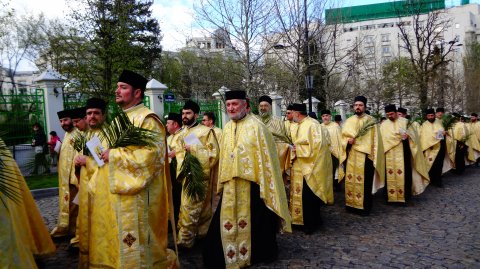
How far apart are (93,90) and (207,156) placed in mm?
11162

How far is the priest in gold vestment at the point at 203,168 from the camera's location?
562cm

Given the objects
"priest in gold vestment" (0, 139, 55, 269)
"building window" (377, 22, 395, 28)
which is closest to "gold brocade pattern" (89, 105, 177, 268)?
"priest in gold vestment" (0, 139, 55, 269)

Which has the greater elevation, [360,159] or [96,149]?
[96,149]

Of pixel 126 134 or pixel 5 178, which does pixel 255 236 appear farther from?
pixel 5 178

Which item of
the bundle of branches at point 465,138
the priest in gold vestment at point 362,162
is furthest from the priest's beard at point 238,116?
the bundle of branches at point 465,138

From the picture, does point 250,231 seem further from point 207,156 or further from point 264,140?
point 207,156

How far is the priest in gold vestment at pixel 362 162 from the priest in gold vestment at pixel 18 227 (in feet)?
17.7

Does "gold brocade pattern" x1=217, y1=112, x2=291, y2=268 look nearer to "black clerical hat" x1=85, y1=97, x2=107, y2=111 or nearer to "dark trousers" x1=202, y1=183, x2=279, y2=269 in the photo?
"dark trousers" x1=202, y1=183, x2=279, y2=269

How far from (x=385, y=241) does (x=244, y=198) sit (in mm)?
2433

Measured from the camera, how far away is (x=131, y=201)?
3635 millimetres

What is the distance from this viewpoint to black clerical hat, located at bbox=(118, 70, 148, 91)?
12.7 ft

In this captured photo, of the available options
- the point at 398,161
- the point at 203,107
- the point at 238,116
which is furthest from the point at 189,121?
the point at 203,107

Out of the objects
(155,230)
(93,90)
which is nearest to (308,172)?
(155,230)

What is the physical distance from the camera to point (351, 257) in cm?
518
